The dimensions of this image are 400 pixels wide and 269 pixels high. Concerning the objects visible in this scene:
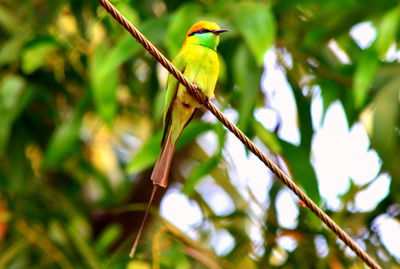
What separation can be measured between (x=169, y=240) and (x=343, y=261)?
24.1 inches

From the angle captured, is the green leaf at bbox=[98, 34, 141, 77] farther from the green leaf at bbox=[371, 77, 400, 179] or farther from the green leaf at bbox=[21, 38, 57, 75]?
the green leaf at bbox=[371, 77, 400, 179]

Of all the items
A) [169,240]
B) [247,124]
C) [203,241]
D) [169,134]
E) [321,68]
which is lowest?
[203,241]

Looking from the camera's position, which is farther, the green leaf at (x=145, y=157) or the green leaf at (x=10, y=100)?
the green leaf at (x=10, y=100)

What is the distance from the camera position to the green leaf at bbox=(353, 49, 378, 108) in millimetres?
2180

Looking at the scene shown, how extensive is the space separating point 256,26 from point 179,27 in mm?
227

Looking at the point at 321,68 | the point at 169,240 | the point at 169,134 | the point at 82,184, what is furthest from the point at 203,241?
the point at 169,134

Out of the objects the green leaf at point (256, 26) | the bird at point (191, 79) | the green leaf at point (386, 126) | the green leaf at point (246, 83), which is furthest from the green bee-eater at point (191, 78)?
the green leaf at point (386, 126)

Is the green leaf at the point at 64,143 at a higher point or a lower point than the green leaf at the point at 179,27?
lower

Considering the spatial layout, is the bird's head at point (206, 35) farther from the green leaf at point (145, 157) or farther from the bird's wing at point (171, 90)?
the green leaf at point (145, 157)

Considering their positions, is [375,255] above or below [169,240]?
below

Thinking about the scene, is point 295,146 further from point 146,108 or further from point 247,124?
point 146,108

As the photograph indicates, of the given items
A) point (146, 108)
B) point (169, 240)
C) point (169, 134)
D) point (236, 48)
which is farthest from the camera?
point (146, 108)

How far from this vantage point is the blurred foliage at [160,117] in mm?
2289

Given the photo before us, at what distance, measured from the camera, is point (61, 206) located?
3.09 m
